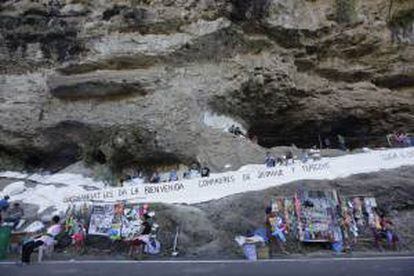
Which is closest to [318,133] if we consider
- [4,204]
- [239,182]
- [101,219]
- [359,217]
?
[239,182]

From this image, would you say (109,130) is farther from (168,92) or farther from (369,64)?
(369,64)

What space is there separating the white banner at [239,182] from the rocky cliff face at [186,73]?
370cm

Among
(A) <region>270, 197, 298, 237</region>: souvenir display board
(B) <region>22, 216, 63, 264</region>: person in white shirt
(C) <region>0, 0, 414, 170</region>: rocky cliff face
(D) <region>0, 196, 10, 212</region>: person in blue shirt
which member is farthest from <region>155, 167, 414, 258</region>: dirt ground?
(D) <region>0, 196, 10, 212</region>: person in blue shirt

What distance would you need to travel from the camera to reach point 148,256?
11.1 metres

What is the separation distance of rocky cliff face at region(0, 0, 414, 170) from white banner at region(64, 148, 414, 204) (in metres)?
3.70

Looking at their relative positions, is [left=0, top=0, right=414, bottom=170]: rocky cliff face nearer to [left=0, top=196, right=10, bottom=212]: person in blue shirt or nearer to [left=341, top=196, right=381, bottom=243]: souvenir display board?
[left=0, top=196, right=10, bottom=212]: person in blue shirt

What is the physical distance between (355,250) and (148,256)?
5.39 m

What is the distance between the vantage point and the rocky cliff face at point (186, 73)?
18.4m

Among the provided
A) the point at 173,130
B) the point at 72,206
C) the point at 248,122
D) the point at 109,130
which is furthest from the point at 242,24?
the point at 72,206

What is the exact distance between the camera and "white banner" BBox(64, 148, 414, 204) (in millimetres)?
13445

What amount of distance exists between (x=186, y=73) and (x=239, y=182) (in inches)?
282

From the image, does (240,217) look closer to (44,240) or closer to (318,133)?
(44,240)

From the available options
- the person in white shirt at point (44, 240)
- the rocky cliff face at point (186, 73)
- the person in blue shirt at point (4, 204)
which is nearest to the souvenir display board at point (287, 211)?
the rocky cliff face at point (186, 73)

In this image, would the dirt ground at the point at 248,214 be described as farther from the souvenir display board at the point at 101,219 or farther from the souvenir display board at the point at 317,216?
the souvenir display board at the point at 101,219
